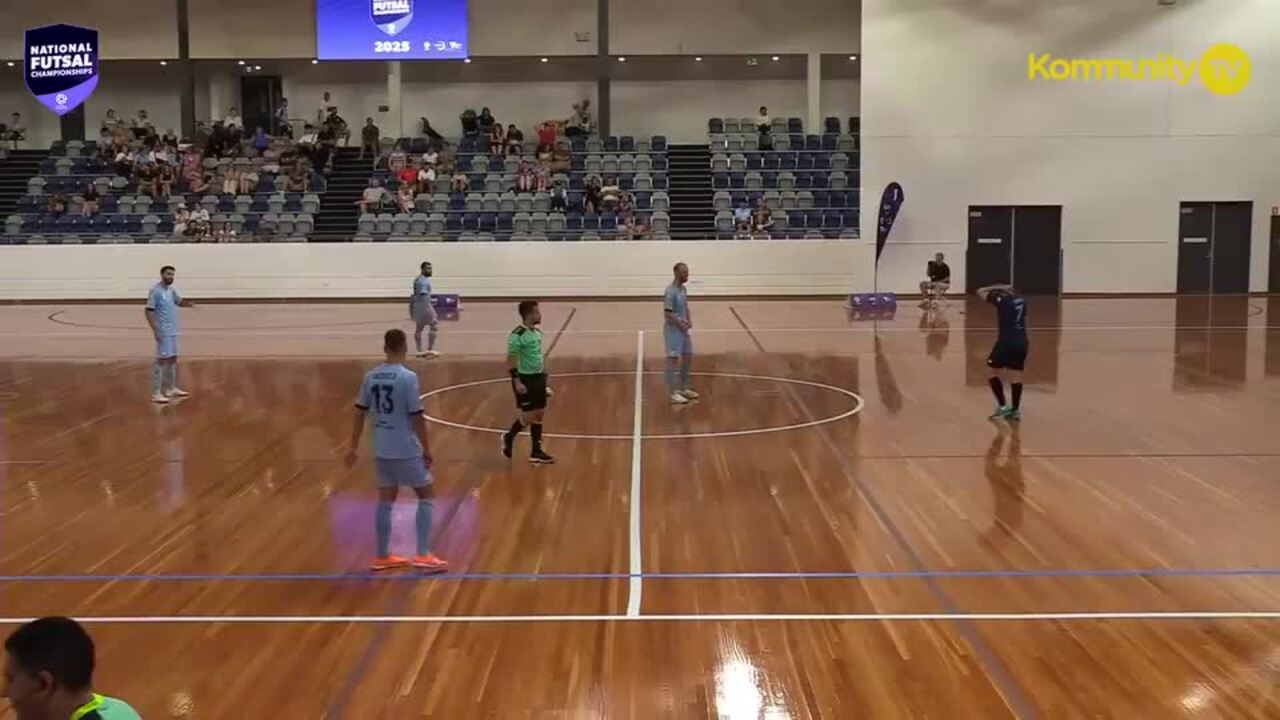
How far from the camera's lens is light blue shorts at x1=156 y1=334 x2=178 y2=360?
14.1 metres

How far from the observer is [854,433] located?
1214 centimetres

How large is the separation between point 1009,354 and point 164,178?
27.4m

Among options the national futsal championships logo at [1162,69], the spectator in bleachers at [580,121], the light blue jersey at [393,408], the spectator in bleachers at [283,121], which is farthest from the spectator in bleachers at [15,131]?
the light blue jersey at [393,408]

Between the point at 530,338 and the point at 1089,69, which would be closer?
the point at 530,338

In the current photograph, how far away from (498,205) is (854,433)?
69.7 feet

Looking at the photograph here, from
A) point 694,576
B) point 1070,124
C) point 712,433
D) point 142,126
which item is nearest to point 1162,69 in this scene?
point 1070,124

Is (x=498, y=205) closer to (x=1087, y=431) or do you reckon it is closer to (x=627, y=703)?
(x=1087, y=431)

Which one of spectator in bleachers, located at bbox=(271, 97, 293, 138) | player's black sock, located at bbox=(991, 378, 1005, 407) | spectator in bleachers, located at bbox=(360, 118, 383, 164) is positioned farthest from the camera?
spectator in bleachers, located at bbox=(271, 97, 293, 138)

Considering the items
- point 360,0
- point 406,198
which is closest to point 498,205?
point 406,198

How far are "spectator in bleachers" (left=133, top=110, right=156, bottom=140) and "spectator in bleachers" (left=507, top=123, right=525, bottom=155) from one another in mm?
11041

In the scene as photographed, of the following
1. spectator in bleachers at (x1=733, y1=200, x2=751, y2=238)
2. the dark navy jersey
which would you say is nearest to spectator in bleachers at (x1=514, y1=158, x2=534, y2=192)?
spectator in bleachers at (x1=733, y1=200, x2=751, y2=238)

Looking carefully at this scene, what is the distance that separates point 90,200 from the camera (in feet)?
106

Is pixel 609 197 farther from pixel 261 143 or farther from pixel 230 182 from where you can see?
pixel 261 143

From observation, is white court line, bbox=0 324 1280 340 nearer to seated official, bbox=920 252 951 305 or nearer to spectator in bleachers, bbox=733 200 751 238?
seated official, bbox=920 252 951 305
